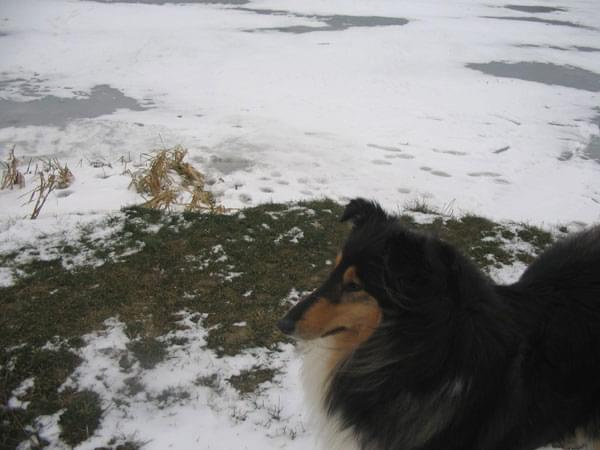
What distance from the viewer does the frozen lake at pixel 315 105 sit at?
6.65m

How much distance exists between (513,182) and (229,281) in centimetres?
475

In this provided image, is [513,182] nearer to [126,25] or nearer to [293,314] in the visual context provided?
[293,314]

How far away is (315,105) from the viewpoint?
9.71 meters

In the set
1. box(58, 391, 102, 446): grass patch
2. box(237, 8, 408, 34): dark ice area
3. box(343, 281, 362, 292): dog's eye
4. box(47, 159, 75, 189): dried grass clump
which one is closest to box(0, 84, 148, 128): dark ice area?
box(47, 159, 75, 189): dried grass clump

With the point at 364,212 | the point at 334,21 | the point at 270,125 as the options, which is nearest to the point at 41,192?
the point at 270,125

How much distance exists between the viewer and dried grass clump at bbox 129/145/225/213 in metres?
5.40

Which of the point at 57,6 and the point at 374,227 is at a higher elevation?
the point at 57,6

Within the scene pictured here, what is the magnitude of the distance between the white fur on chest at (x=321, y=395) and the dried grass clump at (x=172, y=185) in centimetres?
317

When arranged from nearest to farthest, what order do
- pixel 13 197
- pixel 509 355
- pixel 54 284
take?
1. pixel 509 355
2. pixel 54 284
3. pixel 13 197

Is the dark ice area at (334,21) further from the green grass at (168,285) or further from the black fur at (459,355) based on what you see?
the black fur at (459,355)

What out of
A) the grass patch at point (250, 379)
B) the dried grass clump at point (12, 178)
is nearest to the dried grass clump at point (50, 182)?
the dried grass clump at point (12, 178)

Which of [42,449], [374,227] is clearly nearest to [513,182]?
[374,227]

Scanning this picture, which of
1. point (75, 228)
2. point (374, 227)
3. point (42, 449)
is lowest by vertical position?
point (42, 449)

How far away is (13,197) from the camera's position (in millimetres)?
5938
